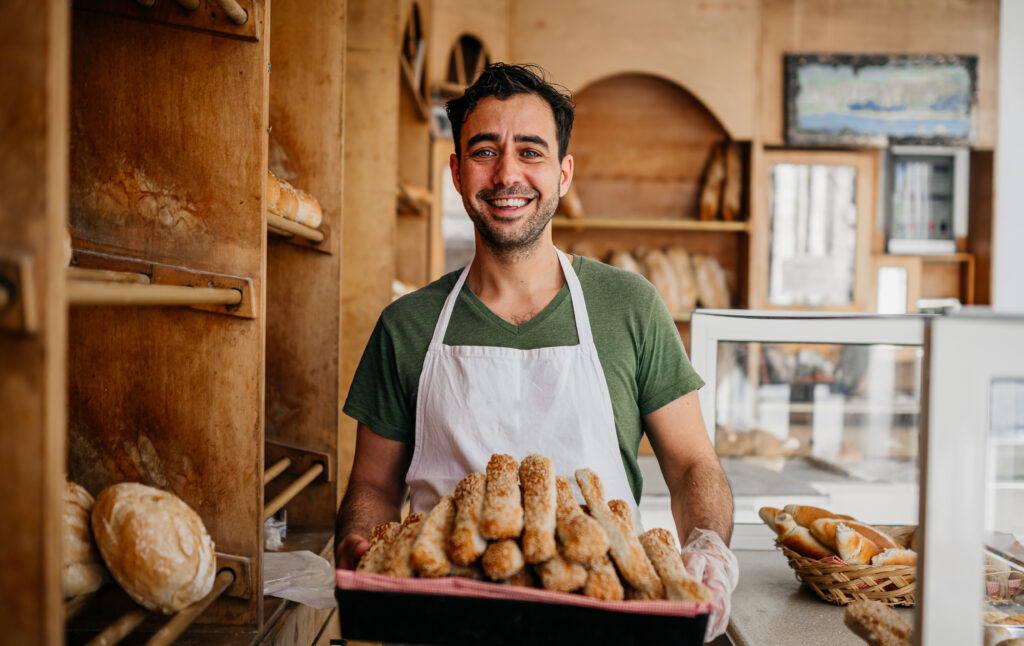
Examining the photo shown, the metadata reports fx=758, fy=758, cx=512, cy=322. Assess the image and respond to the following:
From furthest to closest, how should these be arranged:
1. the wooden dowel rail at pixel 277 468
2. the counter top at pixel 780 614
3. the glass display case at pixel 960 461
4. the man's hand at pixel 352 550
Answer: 1. the wooden dowel rail at pixel 277 468
2. the counter top at pixel 780 614
3. the man's hand at pixel 352 550
4. the glass display case at pixel 960 461

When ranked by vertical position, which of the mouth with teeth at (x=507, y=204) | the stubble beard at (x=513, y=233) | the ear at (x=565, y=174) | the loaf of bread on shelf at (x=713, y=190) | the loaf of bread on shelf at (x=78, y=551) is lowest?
the loaf of bread on shelf at (x=78, y=551)

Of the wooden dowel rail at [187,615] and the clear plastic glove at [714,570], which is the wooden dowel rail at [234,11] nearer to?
the wooden dowel rail at [187,615]

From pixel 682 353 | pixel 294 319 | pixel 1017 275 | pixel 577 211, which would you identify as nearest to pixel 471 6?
pixel 577 211

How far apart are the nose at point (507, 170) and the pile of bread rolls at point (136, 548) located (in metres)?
0.81

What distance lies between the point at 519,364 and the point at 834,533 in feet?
2.06

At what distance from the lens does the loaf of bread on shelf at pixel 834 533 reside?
132 cm

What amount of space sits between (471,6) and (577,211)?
999 mm

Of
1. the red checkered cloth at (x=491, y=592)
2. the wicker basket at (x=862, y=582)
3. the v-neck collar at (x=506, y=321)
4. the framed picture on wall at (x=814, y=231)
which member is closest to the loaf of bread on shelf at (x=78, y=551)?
the red checkered cloth at (x=491, y=592)

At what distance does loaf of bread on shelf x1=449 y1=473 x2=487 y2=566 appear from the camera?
83 centimetres

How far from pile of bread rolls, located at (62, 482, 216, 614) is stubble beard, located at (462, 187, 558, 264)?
2.53 ft

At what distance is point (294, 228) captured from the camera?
1554mm

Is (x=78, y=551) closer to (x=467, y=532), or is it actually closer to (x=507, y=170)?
(x=467, y=532)

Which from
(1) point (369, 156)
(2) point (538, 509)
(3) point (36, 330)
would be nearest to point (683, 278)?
(1) point (369, 156)

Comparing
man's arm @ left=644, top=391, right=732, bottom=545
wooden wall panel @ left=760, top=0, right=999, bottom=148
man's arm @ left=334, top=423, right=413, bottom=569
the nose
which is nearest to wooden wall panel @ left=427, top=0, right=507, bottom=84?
wooden wall panel @ left=760, top=0, right=999, bottom=148
